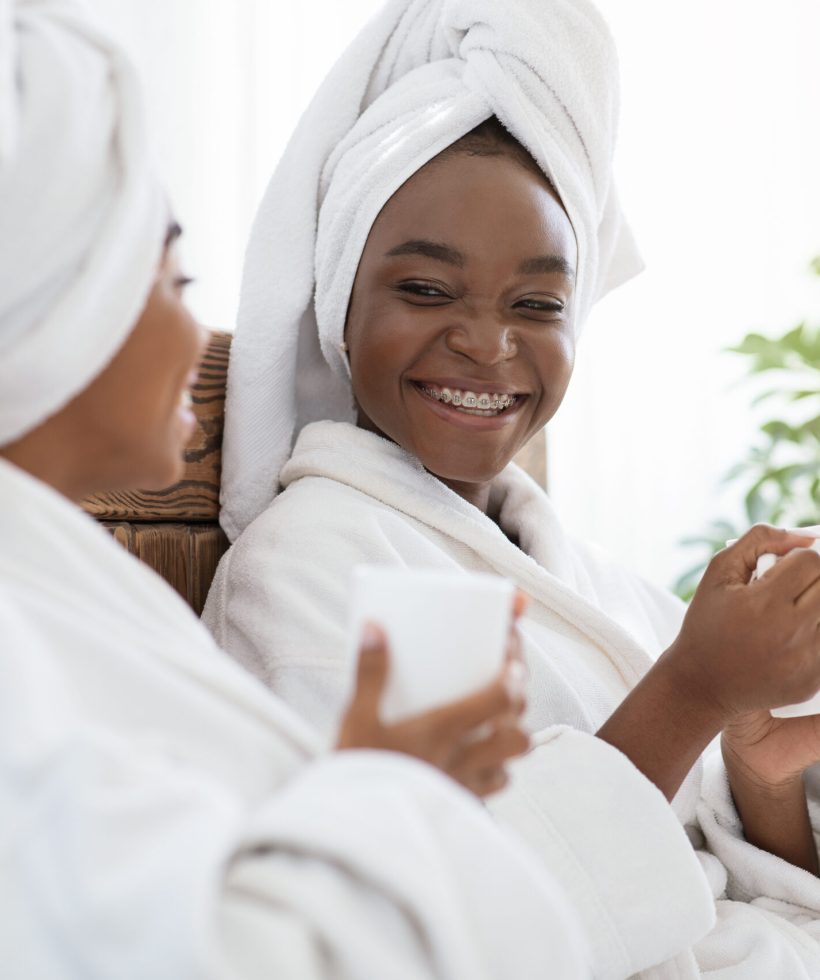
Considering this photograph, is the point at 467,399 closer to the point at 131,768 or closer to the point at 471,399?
the point at 471,399

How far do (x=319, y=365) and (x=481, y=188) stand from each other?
294 millimetres

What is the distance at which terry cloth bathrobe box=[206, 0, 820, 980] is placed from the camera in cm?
109

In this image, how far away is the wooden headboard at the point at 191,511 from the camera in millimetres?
1195

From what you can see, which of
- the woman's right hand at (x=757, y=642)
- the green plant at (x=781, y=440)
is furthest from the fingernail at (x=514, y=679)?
the green plant at (x=781, y=440)

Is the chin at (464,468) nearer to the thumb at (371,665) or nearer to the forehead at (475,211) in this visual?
the forehead at (475,211)

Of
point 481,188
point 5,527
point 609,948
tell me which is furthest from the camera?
point 481,188

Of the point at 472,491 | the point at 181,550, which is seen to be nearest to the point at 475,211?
the point at 472,491

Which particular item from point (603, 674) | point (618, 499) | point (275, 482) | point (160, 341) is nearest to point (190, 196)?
point (618, 499)

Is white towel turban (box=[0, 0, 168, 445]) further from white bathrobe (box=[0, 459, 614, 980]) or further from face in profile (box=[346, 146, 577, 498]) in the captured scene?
face in profile (box=[346, 146, 577, 498])

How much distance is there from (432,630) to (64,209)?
318 millimetres

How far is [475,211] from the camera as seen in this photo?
3.84ft

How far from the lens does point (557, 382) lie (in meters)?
1.25

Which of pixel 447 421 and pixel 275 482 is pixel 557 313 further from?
pixel 275 482

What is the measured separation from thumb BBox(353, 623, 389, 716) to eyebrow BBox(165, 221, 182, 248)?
0.32m
